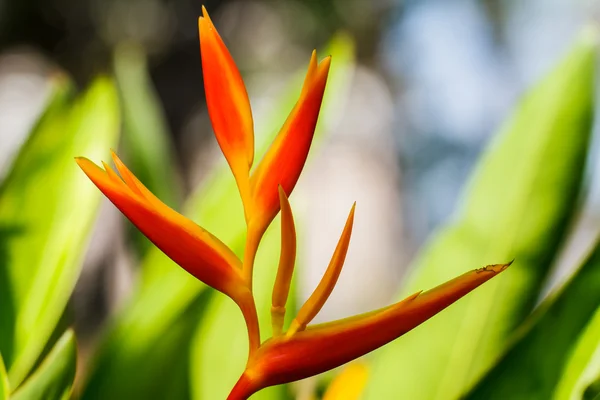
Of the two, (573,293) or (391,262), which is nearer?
(573,293)

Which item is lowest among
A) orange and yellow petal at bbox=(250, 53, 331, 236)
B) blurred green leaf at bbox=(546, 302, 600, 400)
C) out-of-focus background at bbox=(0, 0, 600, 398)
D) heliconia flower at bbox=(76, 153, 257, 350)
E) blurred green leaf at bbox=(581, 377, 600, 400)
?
blurred green leaf at bbox=(581, 377, 600, 400)

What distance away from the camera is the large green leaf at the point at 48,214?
0.27 m

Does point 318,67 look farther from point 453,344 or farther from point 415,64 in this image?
point 415,64

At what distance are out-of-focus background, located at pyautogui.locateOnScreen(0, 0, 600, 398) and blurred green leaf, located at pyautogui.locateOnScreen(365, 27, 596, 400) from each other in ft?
3.73

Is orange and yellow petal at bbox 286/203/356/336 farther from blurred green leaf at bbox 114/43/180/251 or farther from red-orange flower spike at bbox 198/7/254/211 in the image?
blurred green leaf at bbox 114/43/180/251

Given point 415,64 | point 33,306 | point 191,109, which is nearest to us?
point 33,306

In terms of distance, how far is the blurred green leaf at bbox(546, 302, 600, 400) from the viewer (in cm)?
19

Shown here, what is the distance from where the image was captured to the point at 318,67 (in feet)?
0.49

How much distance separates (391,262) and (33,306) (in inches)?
156

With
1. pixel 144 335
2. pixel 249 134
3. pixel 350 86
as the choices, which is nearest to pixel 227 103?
pixel 249 134

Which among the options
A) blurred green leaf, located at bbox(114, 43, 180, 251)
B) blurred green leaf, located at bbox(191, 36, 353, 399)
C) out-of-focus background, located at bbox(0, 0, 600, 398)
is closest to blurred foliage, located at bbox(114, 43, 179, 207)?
blurred green leaf, located at bbox(114, 43, 180, 251)

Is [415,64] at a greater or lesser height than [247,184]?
greater

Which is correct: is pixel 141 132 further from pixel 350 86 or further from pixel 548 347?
pixel 350 86

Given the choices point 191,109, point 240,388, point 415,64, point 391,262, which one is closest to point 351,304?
point 391,262
